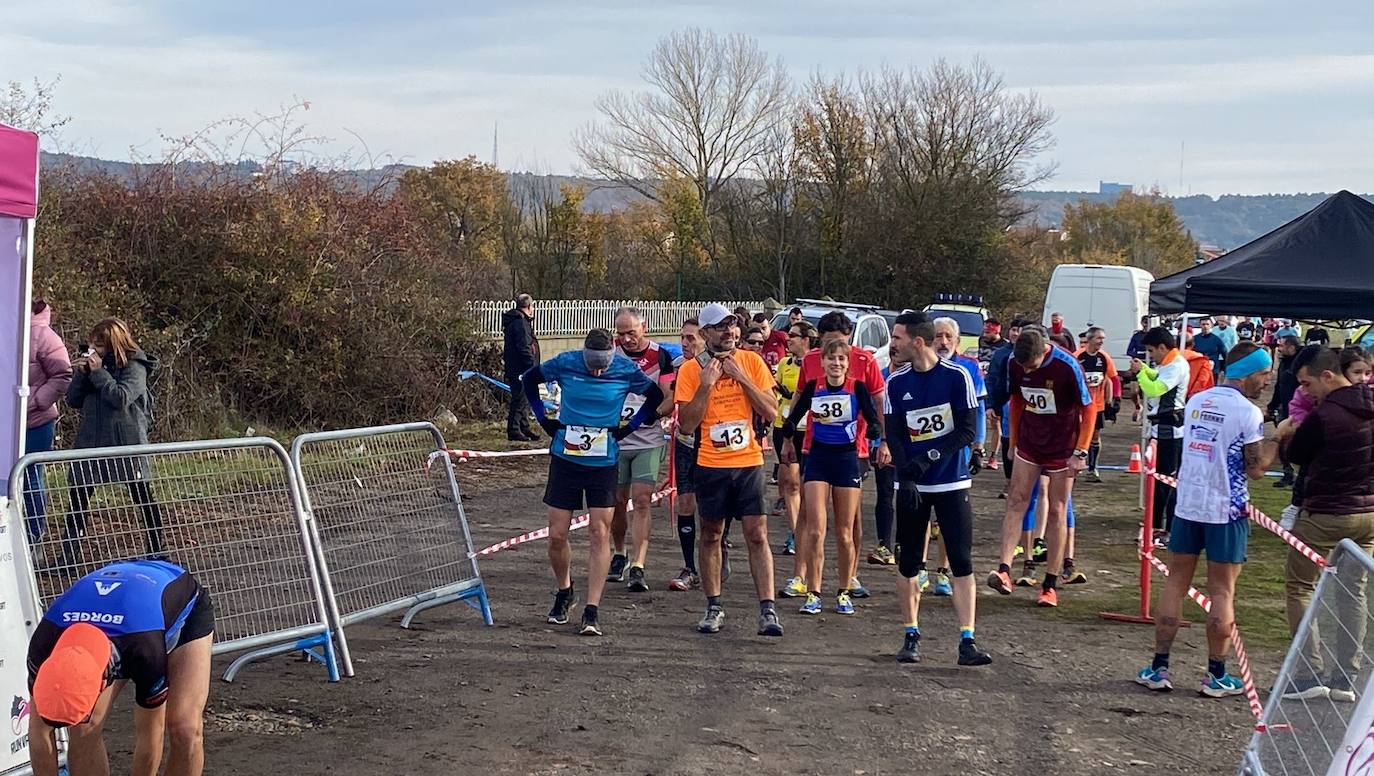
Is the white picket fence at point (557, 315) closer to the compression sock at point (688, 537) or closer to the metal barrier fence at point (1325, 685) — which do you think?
the compression sock at point (688, 537)

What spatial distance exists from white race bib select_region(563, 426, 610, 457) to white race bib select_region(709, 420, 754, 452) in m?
0.71

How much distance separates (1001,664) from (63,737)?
5.09 m

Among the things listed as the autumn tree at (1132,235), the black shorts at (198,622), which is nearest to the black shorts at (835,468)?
the black shorts at (198,622)

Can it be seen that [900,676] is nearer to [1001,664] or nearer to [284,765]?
[1001,664]

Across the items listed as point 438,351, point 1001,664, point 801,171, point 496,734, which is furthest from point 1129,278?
point 496,734

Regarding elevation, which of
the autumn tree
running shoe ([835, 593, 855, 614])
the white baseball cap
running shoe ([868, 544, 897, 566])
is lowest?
running shoe ([868, 544, 897, 566])

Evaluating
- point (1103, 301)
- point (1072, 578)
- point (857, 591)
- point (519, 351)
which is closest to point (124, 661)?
point (857, 591)

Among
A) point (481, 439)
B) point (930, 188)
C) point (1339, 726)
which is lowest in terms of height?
point (481, 439)

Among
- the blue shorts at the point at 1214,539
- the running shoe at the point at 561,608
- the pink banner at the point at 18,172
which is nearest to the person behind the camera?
the pink banner at the point at 18,172

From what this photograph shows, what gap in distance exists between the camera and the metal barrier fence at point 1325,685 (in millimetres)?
4086

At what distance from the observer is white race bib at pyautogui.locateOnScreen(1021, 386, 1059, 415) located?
9.24 meters

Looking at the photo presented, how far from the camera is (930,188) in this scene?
155 feet

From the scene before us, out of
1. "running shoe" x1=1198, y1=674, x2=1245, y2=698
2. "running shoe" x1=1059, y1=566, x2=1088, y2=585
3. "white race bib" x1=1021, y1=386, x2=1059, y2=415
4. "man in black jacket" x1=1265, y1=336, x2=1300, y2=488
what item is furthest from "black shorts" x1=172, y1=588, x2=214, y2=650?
"man in black jacket" x1=1265, y1=336, x2=1300, y2=488

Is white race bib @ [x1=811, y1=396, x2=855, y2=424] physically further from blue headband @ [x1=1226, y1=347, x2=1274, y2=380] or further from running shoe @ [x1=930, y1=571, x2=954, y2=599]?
blue headband @ [x1=1226, y1=347, x2=1274, y2=380]
